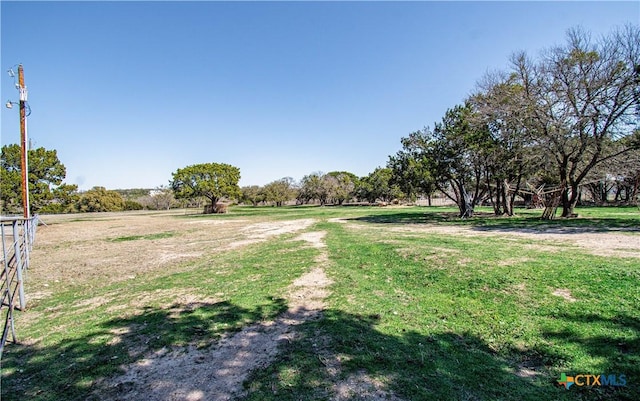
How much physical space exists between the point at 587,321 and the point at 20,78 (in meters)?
24.1

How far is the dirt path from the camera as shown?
2.91 m

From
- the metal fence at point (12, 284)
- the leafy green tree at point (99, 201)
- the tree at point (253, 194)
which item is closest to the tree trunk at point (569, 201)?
the metal fence at point (12, 284)

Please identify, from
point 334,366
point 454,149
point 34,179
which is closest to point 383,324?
point 334,366

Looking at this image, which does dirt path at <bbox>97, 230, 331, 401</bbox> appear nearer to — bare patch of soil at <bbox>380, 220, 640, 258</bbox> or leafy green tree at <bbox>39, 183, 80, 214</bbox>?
bare patch of soil at <bbox>380, 220, 640, 258</bbox>

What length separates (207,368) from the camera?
131 inches

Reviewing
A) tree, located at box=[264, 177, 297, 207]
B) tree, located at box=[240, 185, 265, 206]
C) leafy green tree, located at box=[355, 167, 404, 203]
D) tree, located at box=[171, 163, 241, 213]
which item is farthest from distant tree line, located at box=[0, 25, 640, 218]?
tree, located at box=[240, 185, 265, 206]

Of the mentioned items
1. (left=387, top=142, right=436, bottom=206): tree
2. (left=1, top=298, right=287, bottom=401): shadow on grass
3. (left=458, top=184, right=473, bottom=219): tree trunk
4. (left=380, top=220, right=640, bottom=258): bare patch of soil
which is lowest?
(left=1, top=298, right=287, bottom=401): shadow on grass

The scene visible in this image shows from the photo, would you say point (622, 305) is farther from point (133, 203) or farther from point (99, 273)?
point (133, 203)

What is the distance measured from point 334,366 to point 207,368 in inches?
56.2

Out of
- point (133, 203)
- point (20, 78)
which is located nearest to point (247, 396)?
point (20, 78)

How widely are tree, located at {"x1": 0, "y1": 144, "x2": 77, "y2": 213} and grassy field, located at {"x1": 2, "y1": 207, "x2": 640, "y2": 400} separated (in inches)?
842

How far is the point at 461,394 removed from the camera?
272 centimetres

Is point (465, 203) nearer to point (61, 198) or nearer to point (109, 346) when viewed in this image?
point (109, 346)

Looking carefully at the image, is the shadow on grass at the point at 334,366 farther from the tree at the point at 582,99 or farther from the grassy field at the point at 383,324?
the tree at the point at 582,99
